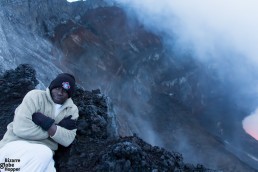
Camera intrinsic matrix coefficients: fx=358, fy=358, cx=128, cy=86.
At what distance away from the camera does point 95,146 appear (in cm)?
806

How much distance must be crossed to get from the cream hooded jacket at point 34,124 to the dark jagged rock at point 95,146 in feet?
4.13

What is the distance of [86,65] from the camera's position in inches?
1495

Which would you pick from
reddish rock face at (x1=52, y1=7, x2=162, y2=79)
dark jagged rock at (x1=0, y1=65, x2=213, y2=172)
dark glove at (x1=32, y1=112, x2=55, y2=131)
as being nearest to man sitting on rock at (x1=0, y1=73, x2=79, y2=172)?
dark glove at (x1=32, y1=112, x2=55, y2=131)

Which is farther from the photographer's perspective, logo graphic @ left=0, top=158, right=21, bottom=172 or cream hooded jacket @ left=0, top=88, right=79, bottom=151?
cream hooded jacket @ left=0, top=88, right=79, bottom=151

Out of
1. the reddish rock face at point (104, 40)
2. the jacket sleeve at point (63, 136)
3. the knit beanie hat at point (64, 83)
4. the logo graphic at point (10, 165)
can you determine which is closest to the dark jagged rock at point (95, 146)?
the jacket sleeve at point (63, 136)

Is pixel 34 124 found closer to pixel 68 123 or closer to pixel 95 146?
pixel 68 123

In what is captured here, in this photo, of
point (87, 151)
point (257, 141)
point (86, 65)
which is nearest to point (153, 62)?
point (86, 65)

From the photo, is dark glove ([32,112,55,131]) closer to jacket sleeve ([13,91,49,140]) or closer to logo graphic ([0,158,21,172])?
jacket sleeve ([13,91,49,140])

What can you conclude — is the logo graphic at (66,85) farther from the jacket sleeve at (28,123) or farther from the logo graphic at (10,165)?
the logo graphic at (10,165)

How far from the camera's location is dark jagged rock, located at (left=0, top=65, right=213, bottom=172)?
708 centimetres

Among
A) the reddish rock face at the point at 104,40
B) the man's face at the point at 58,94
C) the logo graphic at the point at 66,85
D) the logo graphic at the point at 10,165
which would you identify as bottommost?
the logo graphic at the point at 10,165

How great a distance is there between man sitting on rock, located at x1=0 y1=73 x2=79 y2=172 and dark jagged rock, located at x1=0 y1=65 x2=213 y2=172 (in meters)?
Result: 1.29

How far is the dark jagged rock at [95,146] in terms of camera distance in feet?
23.2

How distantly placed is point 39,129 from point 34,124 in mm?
110
